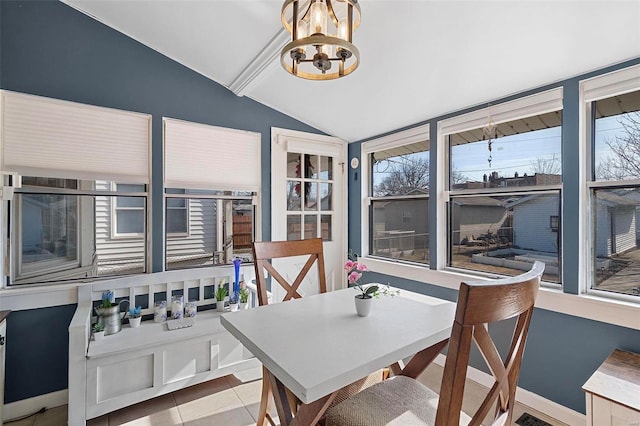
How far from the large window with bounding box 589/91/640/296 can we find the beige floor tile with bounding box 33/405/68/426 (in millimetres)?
3619

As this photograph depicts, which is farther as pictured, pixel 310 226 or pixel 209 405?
pixel 310 226

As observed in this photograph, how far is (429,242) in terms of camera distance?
2.87 m

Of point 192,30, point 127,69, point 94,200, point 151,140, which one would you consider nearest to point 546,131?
point 192,30

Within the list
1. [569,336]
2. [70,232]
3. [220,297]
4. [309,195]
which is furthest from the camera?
[309,195]

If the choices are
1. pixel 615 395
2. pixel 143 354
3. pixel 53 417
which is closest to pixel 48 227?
pixel 143 354

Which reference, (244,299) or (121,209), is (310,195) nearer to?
(244,299)

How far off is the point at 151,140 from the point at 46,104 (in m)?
→ 0.68

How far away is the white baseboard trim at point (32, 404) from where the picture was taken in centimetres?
203

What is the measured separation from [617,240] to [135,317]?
132 inches

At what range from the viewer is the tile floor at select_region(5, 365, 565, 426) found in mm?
2002

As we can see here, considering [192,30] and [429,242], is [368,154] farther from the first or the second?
[192,30]

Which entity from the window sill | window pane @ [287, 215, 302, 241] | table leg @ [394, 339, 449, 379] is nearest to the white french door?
window pane @ [287, 215, 302, 241]

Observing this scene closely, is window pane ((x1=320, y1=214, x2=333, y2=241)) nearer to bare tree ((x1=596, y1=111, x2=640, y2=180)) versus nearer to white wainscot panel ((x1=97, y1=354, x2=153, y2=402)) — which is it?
white wainscot panel ((x1=97, y1=354, x2=153, y2=402))

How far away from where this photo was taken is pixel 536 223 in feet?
7.31
